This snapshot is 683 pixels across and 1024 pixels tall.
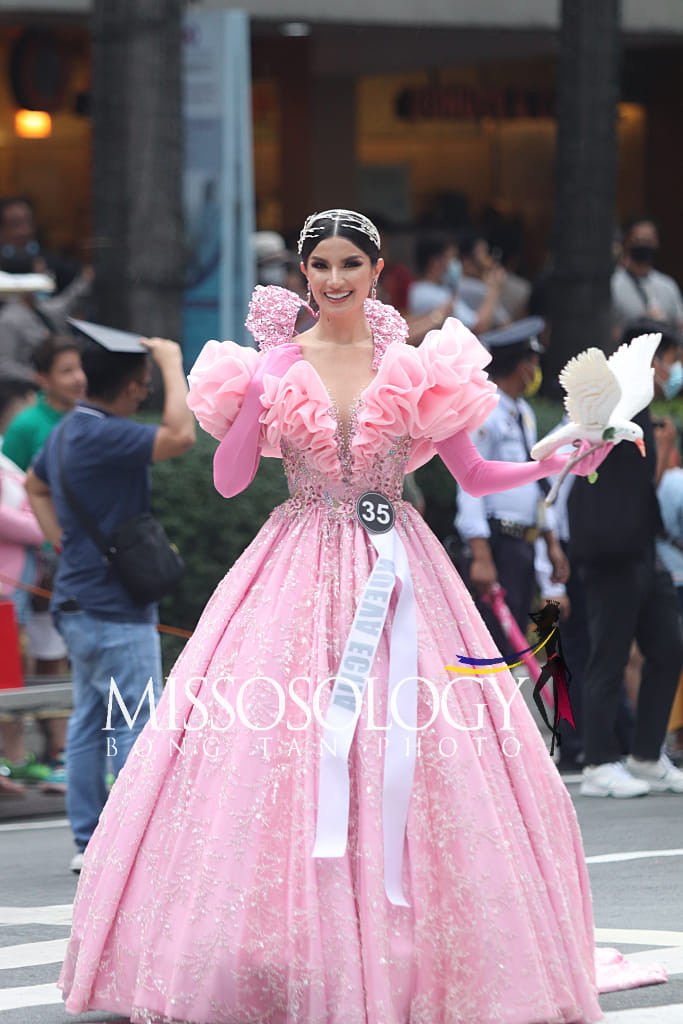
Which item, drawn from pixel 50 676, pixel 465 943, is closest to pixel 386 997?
pixel 465 943

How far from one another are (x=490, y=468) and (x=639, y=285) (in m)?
8.88

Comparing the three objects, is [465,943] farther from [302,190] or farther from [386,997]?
[302,190]

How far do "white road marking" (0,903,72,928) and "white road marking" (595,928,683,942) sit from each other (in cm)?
163

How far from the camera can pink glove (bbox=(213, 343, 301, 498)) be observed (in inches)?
190

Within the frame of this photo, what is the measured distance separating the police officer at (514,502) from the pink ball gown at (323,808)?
3742 mm

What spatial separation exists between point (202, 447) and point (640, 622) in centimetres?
278

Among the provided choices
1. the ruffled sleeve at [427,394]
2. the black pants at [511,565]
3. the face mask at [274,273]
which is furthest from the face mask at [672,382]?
the ruffled sleeve at [427,394]

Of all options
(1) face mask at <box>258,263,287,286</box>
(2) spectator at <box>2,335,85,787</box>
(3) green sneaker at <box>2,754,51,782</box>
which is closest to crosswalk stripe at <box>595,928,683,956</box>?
(2) spectator at <box>2,335,85,787</box>

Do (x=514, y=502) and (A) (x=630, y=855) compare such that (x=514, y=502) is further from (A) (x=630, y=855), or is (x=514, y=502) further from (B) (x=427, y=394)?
(B) (x=427, y=394)

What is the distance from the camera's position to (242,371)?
4840 mm

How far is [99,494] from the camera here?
680cm

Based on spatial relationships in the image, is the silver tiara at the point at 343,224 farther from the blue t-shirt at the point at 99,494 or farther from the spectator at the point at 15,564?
the spectator at the point at 15,564

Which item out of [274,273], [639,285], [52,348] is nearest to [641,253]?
[639,285]

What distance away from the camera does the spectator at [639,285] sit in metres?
13.3
